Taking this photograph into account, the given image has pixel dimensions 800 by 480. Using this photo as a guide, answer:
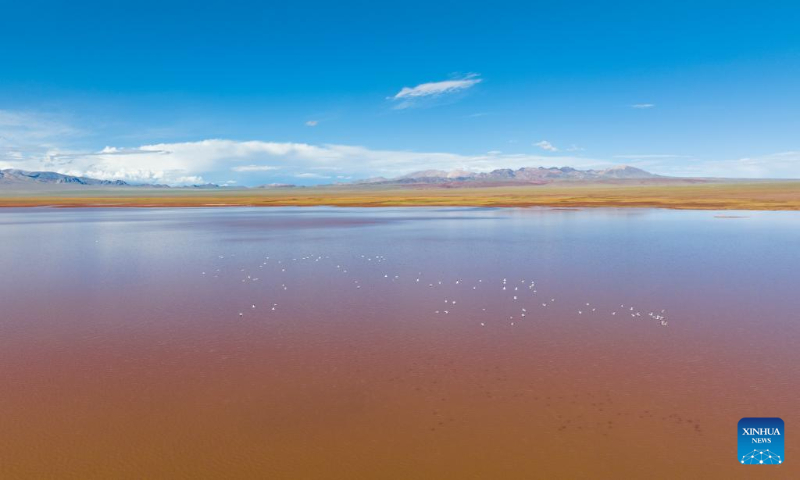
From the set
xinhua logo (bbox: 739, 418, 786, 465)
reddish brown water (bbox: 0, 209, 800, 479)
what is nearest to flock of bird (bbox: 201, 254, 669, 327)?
reddish brown water (bbox: 0, 209, 800, 479)

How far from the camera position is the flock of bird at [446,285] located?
50.0 feet

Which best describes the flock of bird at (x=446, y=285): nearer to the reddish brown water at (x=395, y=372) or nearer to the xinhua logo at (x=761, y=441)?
the reddish brown water at (x=395, y=372)

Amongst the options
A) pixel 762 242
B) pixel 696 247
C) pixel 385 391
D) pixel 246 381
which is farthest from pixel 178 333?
pixel 762 242

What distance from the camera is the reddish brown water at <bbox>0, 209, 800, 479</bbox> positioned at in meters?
7.48

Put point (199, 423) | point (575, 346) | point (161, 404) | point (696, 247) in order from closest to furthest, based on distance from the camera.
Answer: point (199, 423) < point (161, 404) < point (575, 346) < point (696, 247)

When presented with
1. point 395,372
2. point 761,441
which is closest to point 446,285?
point 395,372

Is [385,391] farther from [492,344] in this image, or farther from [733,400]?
[733,400]

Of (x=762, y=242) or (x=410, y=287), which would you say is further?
(x=762, y=242)

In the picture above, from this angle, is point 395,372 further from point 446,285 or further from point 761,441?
point 446,285

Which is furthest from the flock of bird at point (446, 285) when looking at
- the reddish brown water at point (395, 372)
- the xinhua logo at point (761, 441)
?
the xinhua logo at point (761, 441)

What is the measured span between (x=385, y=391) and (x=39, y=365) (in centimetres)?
768

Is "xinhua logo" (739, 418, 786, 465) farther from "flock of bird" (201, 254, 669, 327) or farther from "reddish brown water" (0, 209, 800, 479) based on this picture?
"flock of bird" (201, 254, 669, 327)

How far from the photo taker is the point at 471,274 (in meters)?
21.8

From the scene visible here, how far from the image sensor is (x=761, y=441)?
25.7 ft
